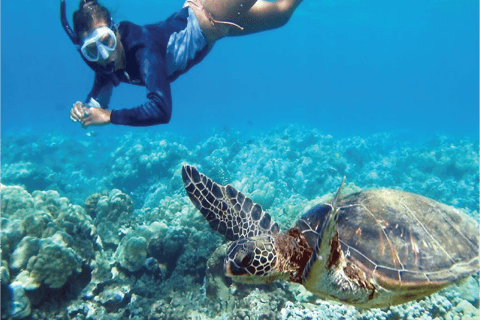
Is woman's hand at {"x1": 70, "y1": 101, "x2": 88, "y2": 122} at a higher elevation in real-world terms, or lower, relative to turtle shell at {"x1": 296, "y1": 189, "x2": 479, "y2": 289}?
higher

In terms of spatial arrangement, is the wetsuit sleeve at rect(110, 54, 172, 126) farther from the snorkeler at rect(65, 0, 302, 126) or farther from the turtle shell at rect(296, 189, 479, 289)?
the turtle shell at rect(296, 189, 479, 289)

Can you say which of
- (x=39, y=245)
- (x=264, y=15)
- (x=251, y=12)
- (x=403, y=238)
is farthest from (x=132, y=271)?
(x=264, y=15)

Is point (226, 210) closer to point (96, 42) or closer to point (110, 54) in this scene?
point (110, 54)

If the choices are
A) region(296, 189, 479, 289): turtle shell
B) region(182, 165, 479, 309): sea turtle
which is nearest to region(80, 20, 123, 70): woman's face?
region(182, 165, 479, 309): sea turtle

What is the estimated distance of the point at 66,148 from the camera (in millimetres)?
17656

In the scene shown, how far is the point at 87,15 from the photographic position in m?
3.22

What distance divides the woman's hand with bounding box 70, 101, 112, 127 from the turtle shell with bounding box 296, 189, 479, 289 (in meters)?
2.36

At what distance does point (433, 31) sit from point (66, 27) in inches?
2614

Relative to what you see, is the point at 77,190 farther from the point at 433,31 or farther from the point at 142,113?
the point at 433,31

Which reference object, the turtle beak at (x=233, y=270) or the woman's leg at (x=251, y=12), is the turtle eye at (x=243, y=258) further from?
the woman's leg at (x=251, y=12)

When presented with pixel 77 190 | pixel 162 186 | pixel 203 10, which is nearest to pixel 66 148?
pixel 77 190

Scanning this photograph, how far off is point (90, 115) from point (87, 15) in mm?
1178

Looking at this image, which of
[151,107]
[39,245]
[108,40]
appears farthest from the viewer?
[39,245]

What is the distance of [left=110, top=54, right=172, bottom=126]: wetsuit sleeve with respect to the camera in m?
2.94
